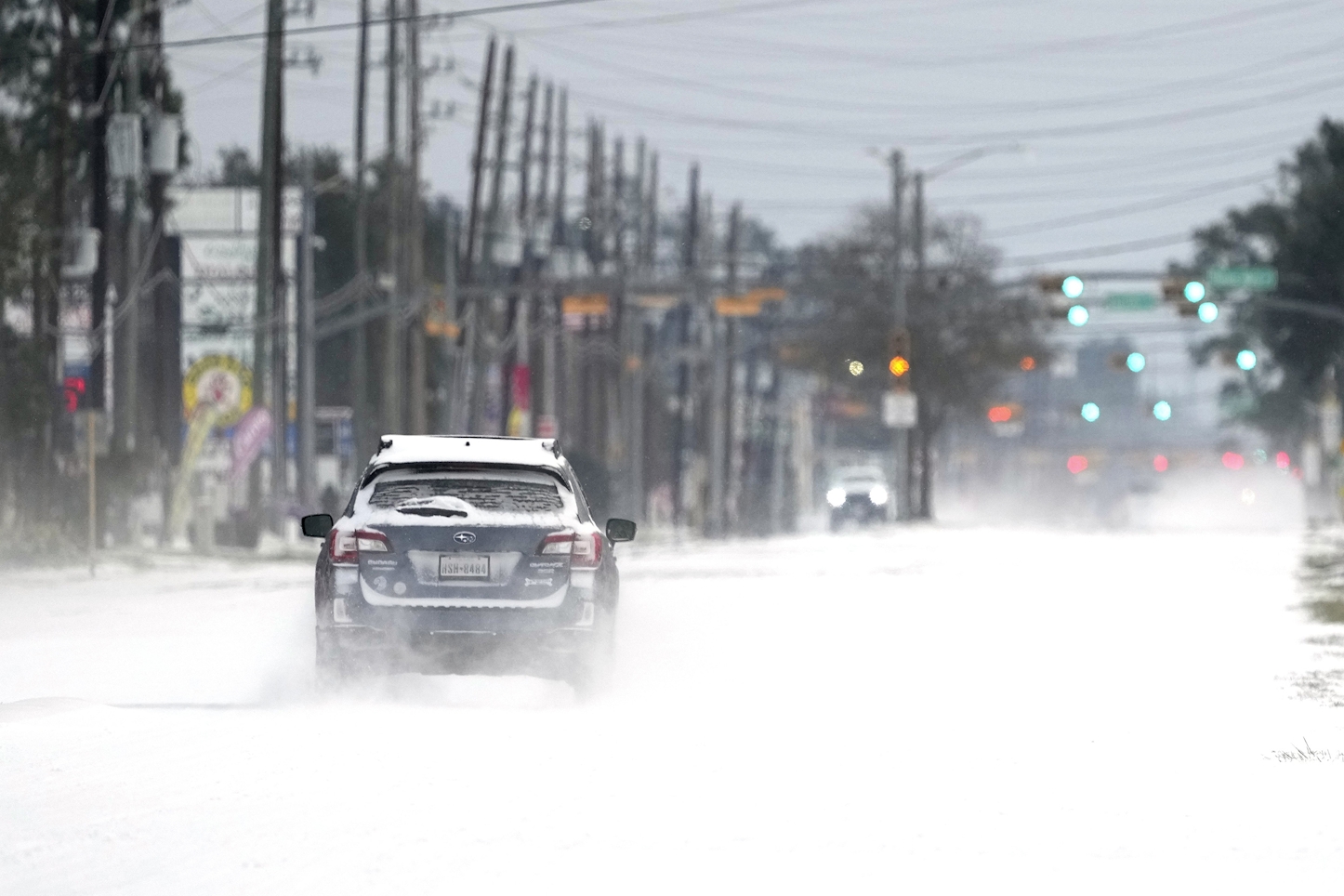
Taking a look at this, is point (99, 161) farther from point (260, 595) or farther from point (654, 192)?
point (654, 192)

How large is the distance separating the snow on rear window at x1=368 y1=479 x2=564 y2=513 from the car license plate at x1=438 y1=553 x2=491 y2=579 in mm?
377

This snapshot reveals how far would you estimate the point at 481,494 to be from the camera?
627 inches

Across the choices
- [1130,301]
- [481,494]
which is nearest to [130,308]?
[1130,301]

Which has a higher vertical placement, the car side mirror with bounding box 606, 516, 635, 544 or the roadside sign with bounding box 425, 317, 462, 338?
the roadside sign with bounding box 425, 317, 462, 338

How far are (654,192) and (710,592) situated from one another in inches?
2291

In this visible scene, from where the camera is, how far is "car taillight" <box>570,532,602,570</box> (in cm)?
1571

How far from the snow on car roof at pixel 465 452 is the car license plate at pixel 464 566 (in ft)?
2.22

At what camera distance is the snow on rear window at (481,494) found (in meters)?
15.8

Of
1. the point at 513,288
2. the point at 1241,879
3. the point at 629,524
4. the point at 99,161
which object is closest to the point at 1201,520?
the point at 513,288

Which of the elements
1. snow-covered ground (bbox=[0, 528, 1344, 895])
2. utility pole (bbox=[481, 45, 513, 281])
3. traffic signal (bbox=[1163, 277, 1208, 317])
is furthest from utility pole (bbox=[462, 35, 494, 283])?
snow-covered ground (bbox=[0, 528, 1344, 895])

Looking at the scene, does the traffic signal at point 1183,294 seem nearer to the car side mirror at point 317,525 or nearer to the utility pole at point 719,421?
the utility pole at point 719,421

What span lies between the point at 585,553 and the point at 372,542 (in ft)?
4.30

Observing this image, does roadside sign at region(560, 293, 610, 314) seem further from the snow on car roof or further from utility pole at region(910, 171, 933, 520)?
the snow on car roof

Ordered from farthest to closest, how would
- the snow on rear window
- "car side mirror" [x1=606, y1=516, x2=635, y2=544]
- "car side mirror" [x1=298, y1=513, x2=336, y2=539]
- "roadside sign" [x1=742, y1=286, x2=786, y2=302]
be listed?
"roadside sign" [x1=742, y1=286, x2=786, y2=302] → "car side mirror" [x1=606, y1=516, x2=635, y2=544] → "car side mirror" [x1=298, y1=513, x2=336, y2=539] → the snow on rear window
